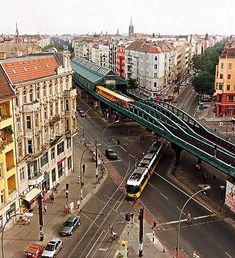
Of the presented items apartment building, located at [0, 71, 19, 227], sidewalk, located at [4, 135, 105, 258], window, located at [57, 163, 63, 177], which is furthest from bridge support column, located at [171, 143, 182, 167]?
apartment building, located at [0, 71, 19, 227]

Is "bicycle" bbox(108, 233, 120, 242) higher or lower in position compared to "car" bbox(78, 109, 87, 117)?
lower

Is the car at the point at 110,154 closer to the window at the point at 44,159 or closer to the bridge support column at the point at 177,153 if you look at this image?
the bridge support column at the point at 177,153

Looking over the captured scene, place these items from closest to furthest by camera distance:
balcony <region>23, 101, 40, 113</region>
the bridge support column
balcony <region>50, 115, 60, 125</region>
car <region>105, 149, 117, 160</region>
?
balcony <region>23, 101, 40, 113</region> < balcony <region>50, 115, 60, 125</region> < the bridge support column < car <region>105, 149, 117, 160</region>

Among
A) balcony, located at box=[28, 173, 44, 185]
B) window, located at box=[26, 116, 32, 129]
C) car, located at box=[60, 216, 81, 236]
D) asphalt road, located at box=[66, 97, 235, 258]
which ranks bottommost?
asphalt road, located at box=[66, 97, 235, 258]

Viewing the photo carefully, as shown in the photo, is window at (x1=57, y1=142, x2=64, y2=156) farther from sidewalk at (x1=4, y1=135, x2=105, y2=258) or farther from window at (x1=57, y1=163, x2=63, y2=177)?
sidewalk at (x1=4, y1=135, x2=105, y2=258)

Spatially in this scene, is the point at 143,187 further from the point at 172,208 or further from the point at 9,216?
the point at 9,216

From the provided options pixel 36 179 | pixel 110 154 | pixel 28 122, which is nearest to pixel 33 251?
pixel 36 179

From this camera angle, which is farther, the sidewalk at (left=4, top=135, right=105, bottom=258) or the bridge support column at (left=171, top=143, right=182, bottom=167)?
the bridge support column at (left=171, top=143, right=182, bottom=167)

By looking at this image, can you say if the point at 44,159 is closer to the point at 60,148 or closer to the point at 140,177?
the point at 60,148
